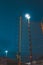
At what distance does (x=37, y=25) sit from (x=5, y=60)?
2053 mm

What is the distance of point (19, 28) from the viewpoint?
464 inches

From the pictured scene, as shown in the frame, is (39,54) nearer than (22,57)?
No

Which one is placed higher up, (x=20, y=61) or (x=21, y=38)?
(x=21, y=38)

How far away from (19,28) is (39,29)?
3.51ft

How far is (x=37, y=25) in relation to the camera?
40.3ft

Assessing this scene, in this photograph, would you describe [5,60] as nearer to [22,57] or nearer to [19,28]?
[22,57]

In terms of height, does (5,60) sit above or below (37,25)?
below

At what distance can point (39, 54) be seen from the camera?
39.8ft

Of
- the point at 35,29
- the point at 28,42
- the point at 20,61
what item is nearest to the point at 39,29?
the point at 35,29

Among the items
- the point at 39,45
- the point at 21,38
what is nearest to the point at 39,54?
the point at 39,45

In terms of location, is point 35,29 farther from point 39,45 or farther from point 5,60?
point 5,60

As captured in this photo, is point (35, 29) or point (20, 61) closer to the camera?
point (20, 61)

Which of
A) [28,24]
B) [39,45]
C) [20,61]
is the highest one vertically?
[28,24]

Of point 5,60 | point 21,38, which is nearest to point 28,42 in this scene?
point 21,38
